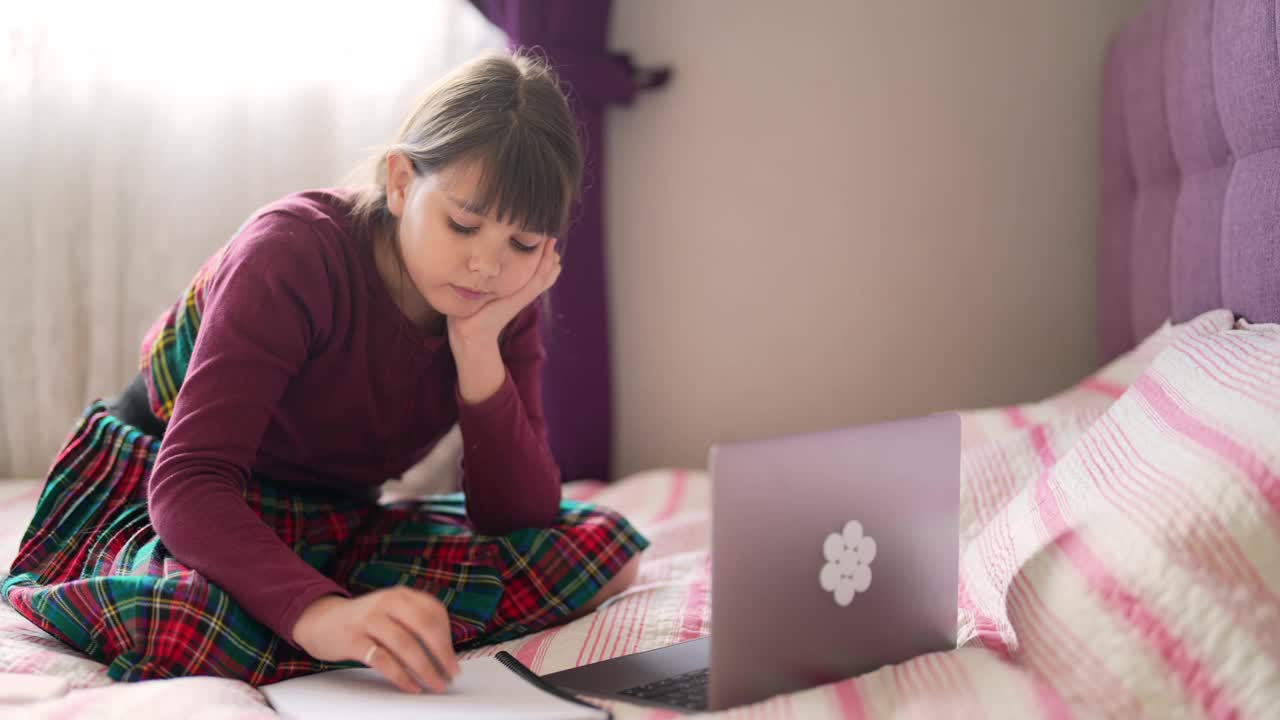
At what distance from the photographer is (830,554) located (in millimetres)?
790

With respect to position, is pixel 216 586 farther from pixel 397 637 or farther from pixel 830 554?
pixel 830 554

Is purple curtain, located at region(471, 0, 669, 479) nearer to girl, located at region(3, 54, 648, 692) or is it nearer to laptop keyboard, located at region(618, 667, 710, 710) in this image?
girl, located at region(3, 54, 648, 692)

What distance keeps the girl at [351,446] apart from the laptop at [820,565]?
0.22 m

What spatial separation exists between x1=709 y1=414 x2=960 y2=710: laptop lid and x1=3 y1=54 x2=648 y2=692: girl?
239 mm

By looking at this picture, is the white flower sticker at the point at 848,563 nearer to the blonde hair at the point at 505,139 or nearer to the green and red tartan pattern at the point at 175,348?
the blonde hair at the point at 505,139

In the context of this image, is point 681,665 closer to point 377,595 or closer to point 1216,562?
point 377,595

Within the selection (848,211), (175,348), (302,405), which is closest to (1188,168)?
(848,211)

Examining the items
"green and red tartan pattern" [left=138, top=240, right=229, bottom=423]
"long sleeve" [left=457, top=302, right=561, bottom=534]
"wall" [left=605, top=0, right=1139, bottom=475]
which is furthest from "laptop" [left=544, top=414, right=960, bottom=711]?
"wall" [left=605, top=0, right=1139, bottom=475]

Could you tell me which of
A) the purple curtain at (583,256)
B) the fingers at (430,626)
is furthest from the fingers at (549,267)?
the purple curtain at (583,256)

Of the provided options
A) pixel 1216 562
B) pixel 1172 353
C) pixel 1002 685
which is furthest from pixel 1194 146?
pixel 1002 685

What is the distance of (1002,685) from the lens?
2.50ft

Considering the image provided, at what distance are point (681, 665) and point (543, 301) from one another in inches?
26.5

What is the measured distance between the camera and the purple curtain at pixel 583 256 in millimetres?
1795

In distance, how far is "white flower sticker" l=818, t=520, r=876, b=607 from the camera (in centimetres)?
79
